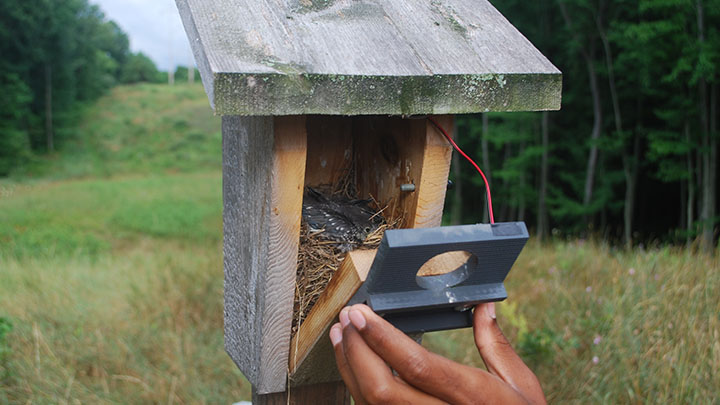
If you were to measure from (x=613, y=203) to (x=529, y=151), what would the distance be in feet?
8.40

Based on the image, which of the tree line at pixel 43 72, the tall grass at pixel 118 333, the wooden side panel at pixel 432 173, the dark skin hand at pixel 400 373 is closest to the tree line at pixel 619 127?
the tall grass at pixel 118 333

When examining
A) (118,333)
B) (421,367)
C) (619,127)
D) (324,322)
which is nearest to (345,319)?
(421,367)

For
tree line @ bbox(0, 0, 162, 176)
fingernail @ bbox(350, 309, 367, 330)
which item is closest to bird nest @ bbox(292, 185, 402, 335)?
fingernail @ bbox(350, 309, 367, 330)

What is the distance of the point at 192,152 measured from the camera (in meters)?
24.8

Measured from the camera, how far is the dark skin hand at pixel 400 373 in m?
1.06

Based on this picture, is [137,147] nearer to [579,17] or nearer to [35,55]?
[35,55]

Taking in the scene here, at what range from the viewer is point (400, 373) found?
1.08m

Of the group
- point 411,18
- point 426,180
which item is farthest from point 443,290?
point 411,18

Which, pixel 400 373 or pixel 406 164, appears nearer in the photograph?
pixel 400 373

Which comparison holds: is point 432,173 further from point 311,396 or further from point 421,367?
point 311,396

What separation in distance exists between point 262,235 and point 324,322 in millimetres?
266

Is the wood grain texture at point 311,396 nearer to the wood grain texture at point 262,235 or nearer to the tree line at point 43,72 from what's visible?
the wood grain texture at point 262,235

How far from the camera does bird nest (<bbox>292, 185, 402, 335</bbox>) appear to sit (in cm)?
160

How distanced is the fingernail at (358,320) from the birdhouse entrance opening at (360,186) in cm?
28
